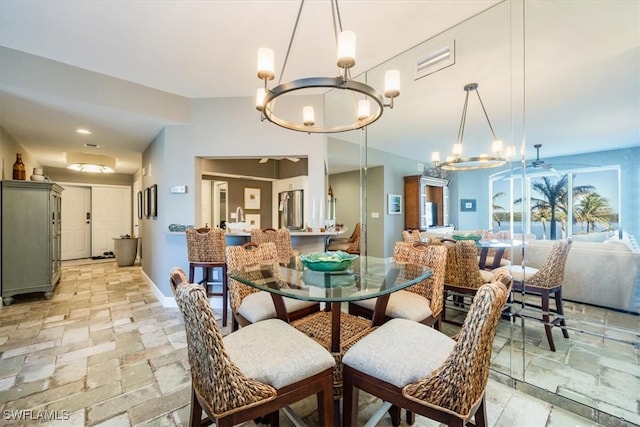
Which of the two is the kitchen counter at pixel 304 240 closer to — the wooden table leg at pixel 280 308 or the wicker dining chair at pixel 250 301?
the wicker dining chair at pixel 250 301

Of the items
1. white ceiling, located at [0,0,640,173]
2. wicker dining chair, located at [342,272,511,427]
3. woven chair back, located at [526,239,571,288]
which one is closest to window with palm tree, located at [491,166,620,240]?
woven chair back, located at [526,239,571,288]

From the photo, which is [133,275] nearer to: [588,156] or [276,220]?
[276,220]

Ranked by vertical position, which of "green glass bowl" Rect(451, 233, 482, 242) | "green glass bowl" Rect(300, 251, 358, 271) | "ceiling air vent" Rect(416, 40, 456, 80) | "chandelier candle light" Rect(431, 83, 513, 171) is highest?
"ceiling air vent" Rect(416, 40, 456, 80)

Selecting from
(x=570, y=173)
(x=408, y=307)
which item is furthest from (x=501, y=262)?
(x=408, y=307)

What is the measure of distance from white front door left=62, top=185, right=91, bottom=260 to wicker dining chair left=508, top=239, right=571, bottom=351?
9.10 metres

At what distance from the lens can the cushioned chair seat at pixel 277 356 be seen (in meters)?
1.06

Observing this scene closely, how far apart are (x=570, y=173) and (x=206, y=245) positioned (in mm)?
3407

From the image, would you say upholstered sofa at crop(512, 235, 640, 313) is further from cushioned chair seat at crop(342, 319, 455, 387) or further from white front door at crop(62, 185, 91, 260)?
white front door at crop(62, 185, 91, 260)

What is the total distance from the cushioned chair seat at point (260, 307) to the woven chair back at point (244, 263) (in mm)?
54

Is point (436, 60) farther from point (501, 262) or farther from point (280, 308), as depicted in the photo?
point (280, 308)

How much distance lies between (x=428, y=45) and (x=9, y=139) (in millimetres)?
5844

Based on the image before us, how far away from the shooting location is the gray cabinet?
345cm

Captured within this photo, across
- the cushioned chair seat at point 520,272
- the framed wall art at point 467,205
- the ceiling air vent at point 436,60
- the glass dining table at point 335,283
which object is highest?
the ceiling air vent at point 436,60

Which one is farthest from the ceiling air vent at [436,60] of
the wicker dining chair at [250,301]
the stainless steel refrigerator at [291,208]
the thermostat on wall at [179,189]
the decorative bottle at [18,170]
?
the decorative bottle at [18,170]
